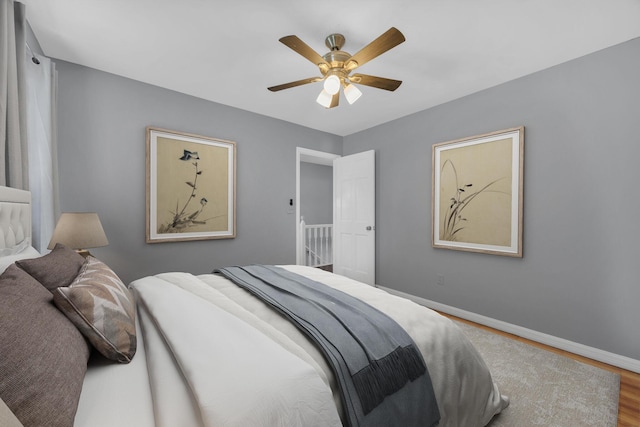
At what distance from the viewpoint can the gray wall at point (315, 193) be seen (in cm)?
644

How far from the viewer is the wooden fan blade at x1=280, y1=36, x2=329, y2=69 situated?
65.9 inches

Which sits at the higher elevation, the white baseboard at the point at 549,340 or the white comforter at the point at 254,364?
the white comforter at the point at 254,364

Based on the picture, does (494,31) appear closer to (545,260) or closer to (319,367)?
(545,260)

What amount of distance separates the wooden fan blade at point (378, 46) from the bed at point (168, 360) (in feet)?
5.18

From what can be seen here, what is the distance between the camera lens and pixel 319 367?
958 millimetres

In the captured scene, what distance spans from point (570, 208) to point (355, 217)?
2.51m

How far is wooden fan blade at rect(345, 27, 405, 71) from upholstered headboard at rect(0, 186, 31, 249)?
2.21m

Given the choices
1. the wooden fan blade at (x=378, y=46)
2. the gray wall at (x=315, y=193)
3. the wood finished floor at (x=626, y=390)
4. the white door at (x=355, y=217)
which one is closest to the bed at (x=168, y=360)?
the wood finished floor at (x=626, y=390)

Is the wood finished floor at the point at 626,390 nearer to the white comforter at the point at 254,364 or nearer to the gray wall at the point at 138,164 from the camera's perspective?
the white comforter at the point at 254,364

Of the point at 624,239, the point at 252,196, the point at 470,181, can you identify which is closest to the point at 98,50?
the point at 252,196

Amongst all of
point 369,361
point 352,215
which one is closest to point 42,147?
point 369,361

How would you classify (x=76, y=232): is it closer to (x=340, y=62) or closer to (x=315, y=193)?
(x=340, y=62)

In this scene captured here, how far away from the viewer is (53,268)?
116 cm

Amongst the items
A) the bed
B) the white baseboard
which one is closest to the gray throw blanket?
the bed
